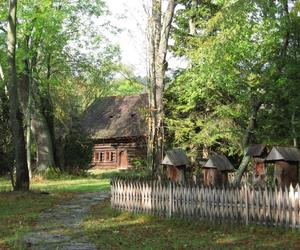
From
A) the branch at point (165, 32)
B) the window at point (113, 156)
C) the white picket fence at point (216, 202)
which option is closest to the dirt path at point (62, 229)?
the white picket fence at point (216, 202)

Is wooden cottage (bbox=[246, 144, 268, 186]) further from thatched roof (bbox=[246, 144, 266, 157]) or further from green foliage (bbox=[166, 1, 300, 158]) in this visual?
green foliage (bbox=[166, 1, 300, 158])

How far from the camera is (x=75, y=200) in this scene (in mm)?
20297

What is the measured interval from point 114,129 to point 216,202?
36849 mm

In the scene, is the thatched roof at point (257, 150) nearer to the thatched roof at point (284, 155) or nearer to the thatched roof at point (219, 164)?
the thatched roof at point (219, 164)

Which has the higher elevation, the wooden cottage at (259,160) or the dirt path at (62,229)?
the wooden cottage at (259,160)

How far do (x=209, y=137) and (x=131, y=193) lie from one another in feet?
27.1

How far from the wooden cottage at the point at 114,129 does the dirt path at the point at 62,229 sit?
28.1 m

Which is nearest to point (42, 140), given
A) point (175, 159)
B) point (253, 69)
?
point (253, 69)

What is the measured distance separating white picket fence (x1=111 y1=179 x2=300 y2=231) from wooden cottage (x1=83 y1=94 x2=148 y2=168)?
30.9m

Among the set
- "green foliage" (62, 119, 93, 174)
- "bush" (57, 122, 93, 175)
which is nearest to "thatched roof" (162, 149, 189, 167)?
"bush" (57, 122, 93, 175)

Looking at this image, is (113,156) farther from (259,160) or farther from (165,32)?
(259,160)

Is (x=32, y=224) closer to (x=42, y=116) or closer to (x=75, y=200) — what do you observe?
(x=75, y=200)

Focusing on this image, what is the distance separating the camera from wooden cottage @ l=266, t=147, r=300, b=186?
1334 cm

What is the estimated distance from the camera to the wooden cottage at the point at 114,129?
47.8 meters
